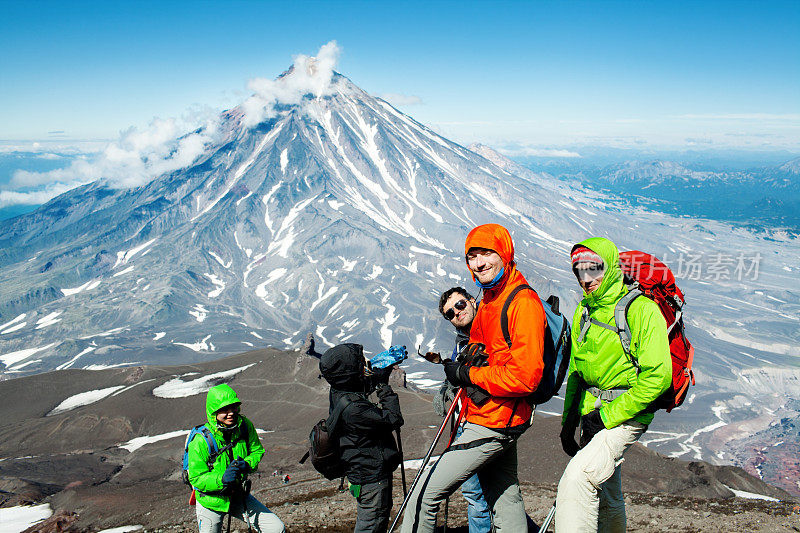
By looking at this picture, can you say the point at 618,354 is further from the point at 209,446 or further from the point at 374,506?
the point at 209,446

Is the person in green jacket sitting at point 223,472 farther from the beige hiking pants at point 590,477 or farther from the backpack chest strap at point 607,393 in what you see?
the backpack chest strap at point 607,393

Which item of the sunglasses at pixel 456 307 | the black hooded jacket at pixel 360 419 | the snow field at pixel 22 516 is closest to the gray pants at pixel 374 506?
the black hooded jacket at pixel 360 419

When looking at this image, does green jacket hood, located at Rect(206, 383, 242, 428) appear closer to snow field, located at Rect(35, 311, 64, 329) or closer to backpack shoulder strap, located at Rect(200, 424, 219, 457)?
backpack shoulder strap, located at Rect(200, 424, 219, 457)

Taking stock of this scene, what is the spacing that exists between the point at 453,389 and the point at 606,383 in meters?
1.95

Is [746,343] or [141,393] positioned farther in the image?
[746,343]

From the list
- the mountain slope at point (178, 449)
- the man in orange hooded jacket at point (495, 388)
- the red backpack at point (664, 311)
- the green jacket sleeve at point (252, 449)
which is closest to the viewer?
the man in orange hooded jacket at point (495, 388)

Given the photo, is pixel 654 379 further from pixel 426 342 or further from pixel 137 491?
pixel 426 342

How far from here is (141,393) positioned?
177ft

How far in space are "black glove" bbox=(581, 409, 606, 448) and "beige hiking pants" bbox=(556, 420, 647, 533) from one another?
8.2 inches

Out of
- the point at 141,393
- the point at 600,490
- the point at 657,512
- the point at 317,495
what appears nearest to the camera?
the point at 600,490

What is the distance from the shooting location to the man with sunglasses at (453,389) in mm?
5770

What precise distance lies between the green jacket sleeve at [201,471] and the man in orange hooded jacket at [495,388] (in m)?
2.62

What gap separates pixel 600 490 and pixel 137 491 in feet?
85.7

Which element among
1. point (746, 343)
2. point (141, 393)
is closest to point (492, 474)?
point (141, 393)
